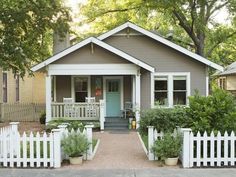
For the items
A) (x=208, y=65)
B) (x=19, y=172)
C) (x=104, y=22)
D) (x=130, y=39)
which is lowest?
(x=19, y=172)

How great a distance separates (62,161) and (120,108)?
1144 cm

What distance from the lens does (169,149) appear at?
34.0 feet

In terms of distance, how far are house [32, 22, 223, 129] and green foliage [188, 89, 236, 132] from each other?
8.15 m

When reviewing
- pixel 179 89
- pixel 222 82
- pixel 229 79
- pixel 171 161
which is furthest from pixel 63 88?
pixel 222 82

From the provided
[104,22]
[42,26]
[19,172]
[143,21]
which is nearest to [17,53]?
[42,26]

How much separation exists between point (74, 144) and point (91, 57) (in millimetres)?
10276

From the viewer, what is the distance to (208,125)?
35.3 ft

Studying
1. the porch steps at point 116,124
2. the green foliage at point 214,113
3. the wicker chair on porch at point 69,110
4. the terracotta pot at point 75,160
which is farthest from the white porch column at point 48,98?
the green foliage at point 214,113

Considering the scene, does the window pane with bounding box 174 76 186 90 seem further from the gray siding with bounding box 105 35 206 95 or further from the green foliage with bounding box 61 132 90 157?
the green foliage with bounding box 61 132 90 157

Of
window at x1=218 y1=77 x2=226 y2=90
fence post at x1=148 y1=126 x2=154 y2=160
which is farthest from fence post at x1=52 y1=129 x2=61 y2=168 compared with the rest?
window at x1=218 y1=77 x2=226 y2=90

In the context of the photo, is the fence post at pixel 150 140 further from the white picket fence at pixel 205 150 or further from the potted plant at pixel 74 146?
the potted plant at pixel 74 146

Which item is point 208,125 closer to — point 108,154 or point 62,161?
point 108,154

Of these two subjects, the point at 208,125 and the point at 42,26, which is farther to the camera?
the point at 42,26

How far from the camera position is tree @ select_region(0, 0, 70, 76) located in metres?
18.8
